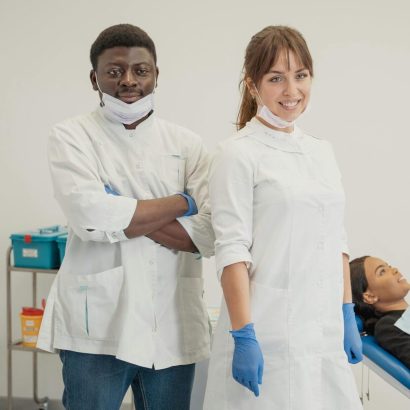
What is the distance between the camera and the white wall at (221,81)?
2.88 metres

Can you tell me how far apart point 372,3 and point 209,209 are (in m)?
1.87

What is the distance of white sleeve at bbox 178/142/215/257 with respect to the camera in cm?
142

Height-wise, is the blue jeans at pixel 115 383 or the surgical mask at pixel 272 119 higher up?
the surgical mask at pixel 272 119

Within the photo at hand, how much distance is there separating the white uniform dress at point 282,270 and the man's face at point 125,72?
25 centimetres

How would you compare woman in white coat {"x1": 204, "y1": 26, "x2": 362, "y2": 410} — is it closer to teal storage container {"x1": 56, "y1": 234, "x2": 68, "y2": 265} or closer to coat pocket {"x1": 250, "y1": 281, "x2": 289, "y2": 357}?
coat pocket {"x1": 250, "y1": 281, "x2": 289, "y2": 357}

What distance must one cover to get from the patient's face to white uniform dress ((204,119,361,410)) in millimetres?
975

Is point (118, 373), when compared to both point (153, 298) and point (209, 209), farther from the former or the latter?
point (209, 209)

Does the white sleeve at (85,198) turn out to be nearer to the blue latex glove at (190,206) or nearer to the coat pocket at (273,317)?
the blue latex glove at (190,206)

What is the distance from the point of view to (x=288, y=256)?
4.32 feet

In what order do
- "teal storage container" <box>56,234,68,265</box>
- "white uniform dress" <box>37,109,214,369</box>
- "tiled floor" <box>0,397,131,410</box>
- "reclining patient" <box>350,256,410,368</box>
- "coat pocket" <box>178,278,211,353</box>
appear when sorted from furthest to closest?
"tiled floor" <box>0,397,131,410</box> → "teal storage container" <box>56,234,68,265</box> → "reclining patient" <box>350,256,410,368</box> → "coat pocket" <box>178,278,211,353</box> → "white uniform dress" <box>37,109,214,369</box>

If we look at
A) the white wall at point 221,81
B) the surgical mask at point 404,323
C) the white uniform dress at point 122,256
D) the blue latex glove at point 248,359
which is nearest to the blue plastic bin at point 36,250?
the white wall at point 221,81

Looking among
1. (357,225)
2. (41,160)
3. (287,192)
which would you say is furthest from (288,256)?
(41,160)

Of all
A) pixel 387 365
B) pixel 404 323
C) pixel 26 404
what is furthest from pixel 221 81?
pixel 26 404

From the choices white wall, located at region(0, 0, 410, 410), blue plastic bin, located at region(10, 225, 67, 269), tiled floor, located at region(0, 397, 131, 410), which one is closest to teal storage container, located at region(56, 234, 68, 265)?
blue plastic bin, located at region(10, 225, 67, 269)
